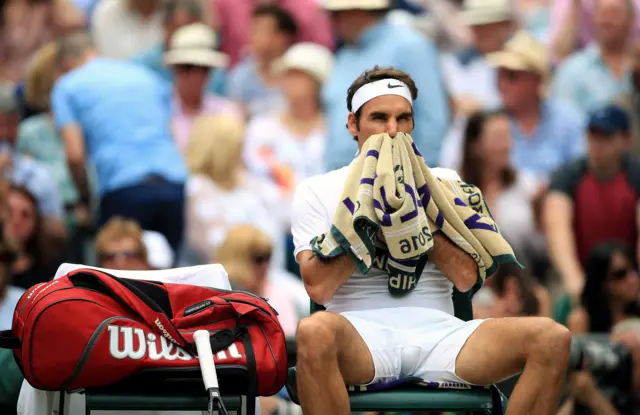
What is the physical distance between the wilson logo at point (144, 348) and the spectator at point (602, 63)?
6.06 metres

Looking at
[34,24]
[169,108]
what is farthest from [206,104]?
[34,24]

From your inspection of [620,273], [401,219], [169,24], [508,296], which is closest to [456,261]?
[401,219]

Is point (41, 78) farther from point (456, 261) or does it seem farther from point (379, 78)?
point (456, 261)

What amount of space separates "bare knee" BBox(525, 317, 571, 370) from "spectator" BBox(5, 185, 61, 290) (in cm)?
416

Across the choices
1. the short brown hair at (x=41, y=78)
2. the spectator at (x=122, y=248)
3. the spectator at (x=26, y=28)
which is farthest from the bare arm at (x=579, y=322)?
the spectator at (x=26, y=28)

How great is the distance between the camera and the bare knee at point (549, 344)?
15.1 ft

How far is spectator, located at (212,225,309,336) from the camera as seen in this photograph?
7957 mm

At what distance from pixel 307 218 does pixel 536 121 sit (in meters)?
4.72

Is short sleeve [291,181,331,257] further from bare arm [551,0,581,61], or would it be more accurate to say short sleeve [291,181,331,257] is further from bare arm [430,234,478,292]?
bare arm [551,0,581,61]

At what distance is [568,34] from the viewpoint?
35.5ft

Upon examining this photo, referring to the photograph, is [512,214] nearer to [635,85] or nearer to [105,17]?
[635,85]

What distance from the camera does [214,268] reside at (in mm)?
5160

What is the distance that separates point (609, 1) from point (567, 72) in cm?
61

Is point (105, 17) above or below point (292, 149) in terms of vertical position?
above
